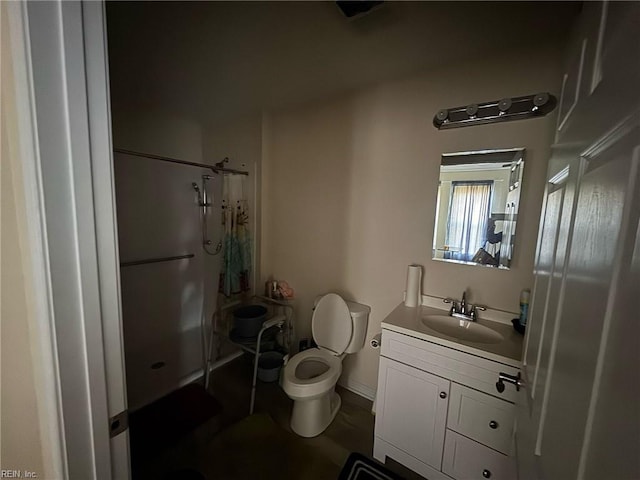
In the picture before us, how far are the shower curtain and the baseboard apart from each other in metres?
1.22

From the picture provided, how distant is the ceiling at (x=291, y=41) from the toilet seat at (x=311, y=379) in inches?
76.6

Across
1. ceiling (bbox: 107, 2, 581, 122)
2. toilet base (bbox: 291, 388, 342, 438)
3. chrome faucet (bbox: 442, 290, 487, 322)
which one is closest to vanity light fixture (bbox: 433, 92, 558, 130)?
ceiling (bbox: 107, 2, 581, 122)

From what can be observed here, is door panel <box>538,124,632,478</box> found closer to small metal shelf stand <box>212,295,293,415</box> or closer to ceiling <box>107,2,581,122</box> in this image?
ceiling <box>107,2,581,122</box>

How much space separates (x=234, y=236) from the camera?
7.91ft

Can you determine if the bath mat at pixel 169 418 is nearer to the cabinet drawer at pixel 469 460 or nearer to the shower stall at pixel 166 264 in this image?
the shower stall at pixel 166 264

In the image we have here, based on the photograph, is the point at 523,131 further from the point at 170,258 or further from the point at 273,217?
the point at 170,258

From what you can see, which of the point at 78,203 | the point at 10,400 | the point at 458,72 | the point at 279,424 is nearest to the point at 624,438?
the point at 78,203

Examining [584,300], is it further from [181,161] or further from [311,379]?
[181,161]

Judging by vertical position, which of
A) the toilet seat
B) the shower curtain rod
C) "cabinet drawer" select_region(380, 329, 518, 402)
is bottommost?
the toilet seat

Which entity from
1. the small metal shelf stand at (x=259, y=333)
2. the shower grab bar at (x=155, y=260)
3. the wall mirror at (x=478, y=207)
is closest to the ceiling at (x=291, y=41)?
the wall mirror at (x=478, y=207)

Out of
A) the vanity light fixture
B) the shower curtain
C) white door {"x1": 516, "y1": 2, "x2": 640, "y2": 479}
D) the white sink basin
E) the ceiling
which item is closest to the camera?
white door {"x1": 516, "y1": 2, "x2": 640, "y2": 479}

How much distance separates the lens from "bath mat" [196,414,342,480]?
1.54 meters

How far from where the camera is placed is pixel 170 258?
2037 mm

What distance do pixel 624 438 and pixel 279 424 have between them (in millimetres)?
2032
